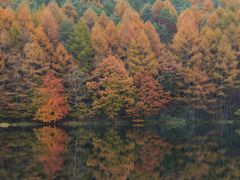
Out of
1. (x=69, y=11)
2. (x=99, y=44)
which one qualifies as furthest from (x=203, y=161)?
(x=69, y=11)

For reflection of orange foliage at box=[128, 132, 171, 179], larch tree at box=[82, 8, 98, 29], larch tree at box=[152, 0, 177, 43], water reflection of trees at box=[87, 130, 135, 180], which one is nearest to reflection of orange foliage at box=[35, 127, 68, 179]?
water reflection of trees at box=[87, 130, 135, 180]

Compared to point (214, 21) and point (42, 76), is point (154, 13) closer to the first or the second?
point (214, 21)

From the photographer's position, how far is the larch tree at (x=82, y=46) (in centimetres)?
6138

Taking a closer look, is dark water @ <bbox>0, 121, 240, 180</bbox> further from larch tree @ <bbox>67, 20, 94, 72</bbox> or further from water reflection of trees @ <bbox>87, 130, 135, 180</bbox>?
larch tree @ <bbox>67, 20, 94, 72</bbox>

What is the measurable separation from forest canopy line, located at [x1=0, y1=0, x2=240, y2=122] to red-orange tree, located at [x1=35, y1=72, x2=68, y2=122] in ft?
0.39

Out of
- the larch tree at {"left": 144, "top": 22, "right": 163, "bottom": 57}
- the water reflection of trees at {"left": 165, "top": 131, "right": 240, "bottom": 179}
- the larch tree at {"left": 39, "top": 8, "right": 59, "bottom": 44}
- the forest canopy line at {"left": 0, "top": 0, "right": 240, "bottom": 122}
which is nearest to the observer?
the water reflection of trees at {"left": 165, "top": 131, "right": 240, "bottom": 179}

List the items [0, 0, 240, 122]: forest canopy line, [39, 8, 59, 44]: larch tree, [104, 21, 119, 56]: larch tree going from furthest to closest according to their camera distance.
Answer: [104, 21, 119, 56]: larch tree → [39, 8, 59, 44]: larch tree → [0, 0, 240, 122]: forest canopy line

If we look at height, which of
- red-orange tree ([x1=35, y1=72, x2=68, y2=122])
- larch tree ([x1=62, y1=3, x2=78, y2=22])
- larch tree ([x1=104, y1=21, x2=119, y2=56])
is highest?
larch tree ([x1=62, y1=3, x2=78, y2=22])

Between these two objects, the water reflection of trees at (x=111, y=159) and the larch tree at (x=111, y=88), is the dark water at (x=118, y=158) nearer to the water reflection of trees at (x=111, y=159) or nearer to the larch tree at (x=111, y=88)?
the water reflection of trees at (x=111, y=159)

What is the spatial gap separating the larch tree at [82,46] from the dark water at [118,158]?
83.1 ft

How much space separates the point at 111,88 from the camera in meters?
57.2

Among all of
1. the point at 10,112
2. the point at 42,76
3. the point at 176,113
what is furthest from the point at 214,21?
the point at 10,112

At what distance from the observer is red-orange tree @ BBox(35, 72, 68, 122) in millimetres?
54625

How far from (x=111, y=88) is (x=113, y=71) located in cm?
225
